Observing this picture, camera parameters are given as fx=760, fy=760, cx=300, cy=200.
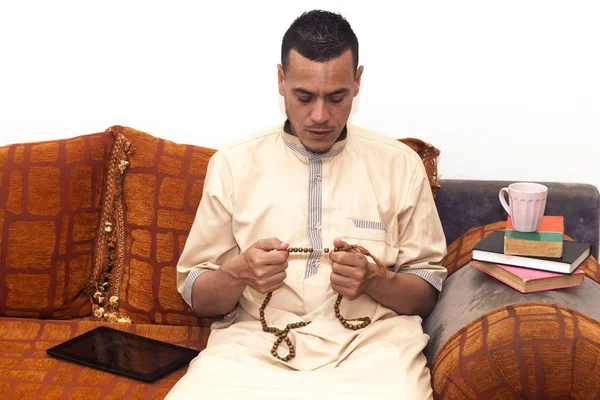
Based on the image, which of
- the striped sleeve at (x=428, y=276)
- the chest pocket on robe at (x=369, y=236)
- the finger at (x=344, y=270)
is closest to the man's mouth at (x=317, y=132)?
the chest pocket on robe at (x=369, y=236)

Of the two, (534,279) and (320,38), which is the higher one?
(320,38)

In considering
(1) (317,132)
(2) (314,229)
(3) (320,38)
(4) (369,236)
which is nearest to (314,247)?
(2) (314,229)

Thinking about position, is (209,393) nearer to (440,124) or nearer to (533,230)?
(533,230)

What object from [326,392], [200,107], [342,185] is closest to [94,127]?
[200,107]

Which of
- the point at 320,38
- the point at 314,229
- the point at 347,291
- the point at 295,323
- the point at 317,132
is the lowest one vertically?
the point at 295,323

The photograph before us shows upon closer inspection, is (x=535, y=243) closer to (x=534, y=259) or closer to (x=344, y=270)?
(x=534, y=259)

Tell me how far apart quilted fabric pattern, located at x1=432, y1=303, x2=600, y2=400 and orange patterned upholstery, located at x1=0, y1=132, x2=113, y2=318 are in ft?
4.07

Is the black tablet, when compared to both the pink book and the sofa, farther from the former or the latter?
the pink book

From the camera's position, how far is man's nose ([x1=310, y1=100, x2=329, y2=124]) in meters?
1.94

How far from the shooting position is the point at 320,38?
194 centimetres

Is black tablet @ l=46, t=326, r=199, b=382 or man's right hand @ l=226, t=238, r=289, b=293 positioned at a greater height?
man's right hand @ l=226, t=238, r=289, b=293

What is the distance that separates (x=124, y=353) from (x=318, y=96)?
91cm

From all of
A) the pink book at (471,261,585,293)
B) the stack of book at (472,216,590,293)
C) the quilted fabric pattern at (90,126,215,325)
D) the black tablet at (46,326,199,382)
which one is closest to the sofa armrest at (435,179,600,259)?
the stack of book at (472,216,590,293)

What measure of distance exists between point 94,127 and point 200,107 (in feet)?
1.34
